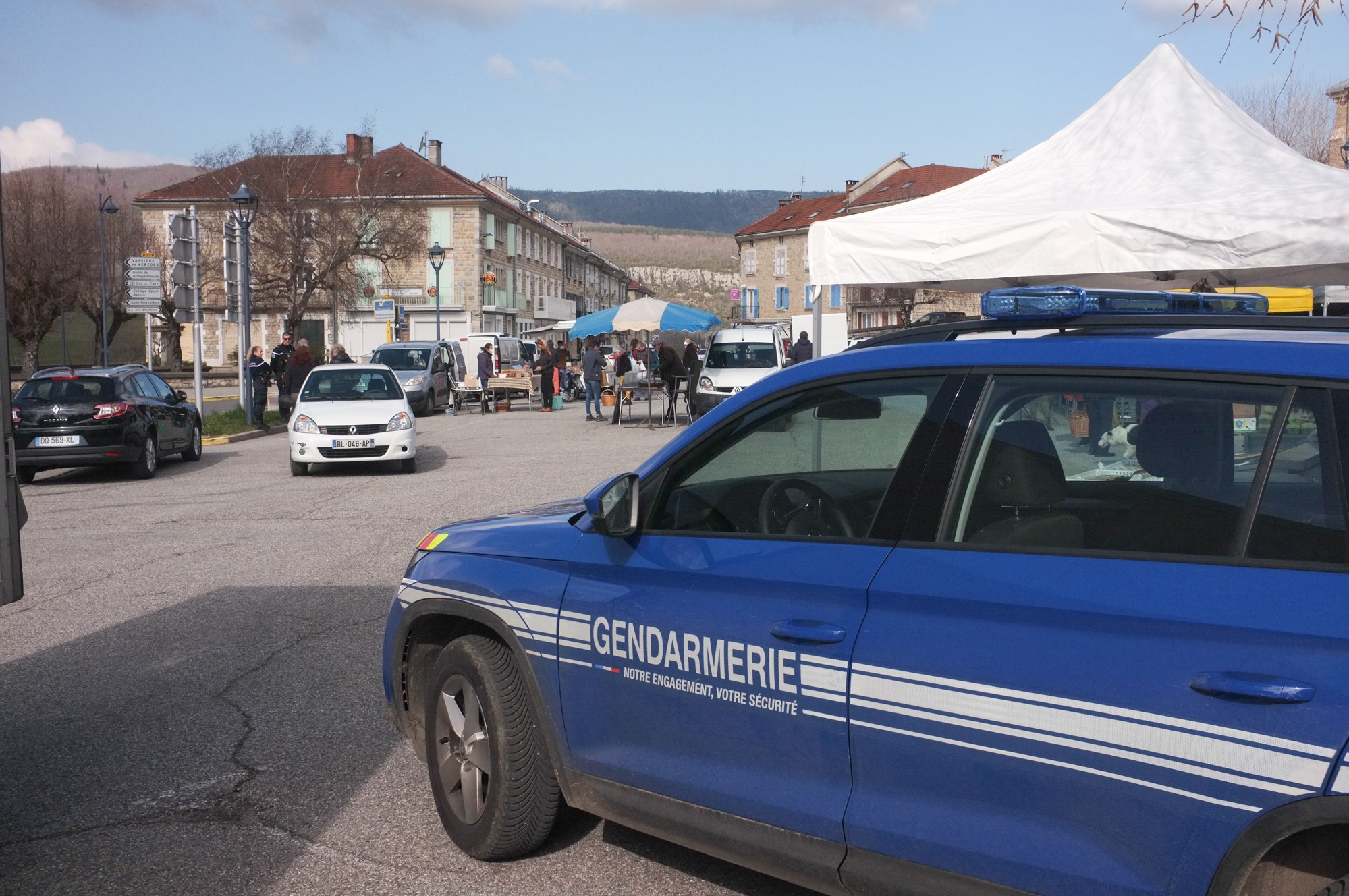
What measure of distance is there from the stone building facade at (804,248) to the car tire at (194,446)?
57631 mm

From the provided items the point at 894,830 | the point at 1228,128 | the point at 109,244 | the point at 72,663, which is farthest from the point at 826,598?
the point at 109,244

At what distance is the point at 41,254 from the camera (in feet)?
182

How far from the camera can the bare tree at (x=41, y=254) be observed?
180ft

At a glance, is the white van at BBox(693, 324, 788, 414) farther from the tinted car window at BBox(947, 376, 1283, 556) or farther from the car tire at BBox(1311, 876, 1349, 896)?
the car tire at BBox(1311, 876, 1349, 896)

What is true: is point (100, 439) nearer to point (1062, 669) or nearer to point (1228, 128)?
point (1228, 128)

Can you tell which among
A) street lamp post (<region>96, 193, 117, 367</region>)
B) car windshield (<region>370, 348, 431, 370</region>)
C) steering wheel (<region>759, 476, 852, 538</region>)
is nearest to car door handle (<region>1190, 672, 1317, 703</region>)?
steering wheel (<region>759, 476, 852, 538</region>)

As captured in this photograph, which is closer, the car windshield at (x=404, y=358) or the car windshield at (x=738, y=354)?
the car windshield at (x=738, y=354)

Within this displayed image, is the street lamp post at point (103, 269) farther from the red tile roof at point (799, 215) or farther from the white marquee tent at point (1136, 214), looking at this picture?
the red tile roof at point (799, 215)

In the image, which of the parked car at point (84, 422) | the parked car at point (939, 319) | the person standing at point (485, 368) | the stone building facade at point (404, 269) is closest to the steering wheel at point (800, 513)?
the parked car at point (939, 319)

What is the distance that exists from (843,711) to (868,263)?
264 inches

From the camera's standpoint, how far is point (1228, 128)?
9016mm

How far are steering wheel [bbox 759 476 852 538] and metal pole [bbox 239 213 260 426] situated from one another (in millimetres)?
22623

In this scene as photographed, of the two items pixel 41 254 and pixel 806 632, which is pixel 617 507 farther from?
pixel 41 254

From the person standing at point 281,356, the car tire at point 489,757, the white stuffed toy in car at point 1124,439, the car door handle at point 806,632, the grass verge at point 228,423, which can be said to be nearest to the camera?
the white stuffed toy in car at point 1124,439
